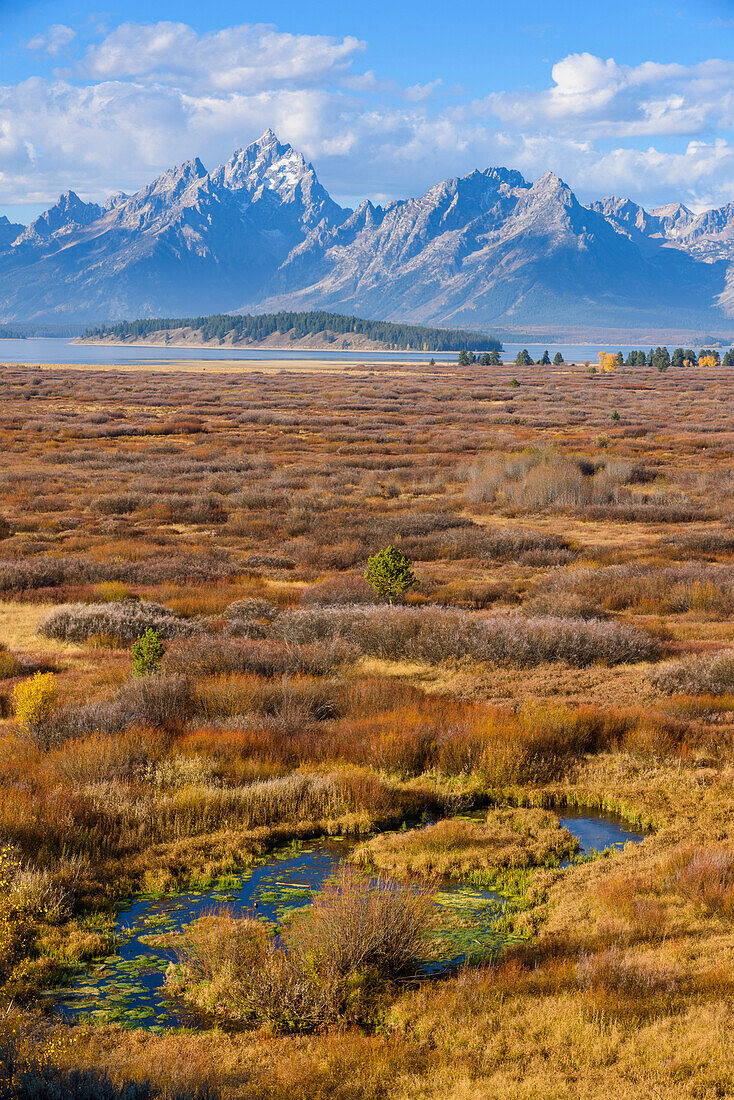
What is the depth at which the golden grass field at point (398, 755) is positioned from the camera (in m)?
5.04

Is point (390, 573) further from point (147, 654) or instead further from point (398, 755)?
point (398, 755)

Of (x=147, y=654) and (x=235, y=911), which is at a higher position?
(x=147, y=654)

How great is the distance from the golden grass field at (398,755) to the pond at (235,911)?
0.23 metres

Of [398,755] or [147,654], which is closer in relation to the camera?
[398,755]

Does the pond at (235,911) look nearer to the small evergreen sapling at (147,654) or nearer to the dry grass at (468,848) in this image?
the dry grass at (468,848)

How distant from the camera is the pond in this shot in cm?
570

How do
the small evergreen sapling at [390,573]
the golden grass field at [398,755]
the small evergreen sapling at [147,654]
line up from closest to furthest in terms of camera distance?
the golden grass field at [398,755]
the small evergreen sapling at [147,654]
the small evergreen sapling at [390,573]

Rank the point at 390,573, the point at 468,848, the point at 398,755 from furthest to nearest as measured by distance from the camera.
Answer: the point at 390,573
the point at 398,755
the point at 468,848

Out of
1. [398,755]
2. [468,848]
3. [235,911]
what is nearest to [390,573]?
[398,755]

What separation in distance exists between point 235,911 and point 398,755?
3297 mm

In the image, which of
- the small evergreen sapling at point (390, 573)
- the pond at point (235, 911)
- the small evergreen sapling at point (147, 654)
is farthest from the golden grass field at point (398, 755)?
the small evergreen sapling at point (390, 573)

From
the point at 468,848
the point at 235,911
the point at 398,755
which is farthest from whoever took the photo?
the point at 398,755

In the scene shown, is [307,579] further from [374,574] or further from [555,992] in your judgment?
[555,992]

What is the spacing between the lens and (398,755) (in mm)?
9812
